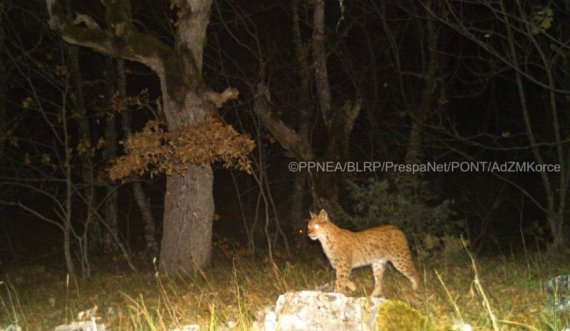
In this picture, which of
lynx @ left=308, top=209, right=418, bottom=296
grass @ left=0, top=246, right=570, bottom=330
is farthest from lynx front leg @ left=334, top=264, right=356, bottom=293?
grass @ left=0, top=246, right=570, bottom=330

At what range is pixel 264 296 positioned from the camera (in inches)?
342

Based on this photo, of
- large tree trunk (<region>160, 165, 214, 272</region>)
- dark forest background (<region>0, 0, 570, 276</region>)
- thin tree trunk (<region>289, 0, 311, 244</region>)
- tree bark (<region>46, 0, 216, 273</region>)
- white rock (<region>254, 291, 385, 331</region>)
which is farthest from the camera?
thin tree trunk (<region>289, 0, 311, 244</region>)

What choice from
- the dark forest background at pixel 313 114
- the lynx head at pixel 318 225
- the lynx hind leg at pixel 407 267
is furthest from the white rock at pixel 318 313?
the dark forest background at pixel 313 114

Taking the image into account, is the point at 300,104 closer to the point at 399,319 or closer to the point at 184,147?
the point at 184,147

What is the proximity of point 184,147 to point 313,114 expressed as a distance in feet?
34.4

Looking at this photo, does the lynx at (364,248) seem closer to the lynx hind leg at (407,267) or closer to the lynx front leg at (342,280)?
the lynx hind leg at (407,267)

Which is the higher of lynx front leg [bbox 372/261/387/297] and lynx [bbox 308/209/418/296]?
lynx [bbox 308/209/418/296]

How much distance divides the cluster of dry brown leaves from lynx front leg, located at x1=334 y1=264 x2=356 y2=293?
400cm

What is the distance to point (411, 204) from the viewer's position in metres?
14.9

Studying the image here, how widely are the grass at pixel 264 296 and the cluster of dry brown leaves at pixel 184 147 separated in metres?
2.18

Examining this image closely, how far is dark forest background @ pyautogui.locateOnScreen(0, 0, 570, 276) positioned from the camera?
15.1 meters

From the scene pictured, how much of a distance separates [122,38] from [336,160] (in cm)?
572

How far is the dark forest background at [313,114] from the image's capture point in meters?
15.1

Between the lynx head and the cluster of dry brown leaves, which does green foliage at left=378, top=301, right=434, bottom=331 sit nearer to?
the lynx head
